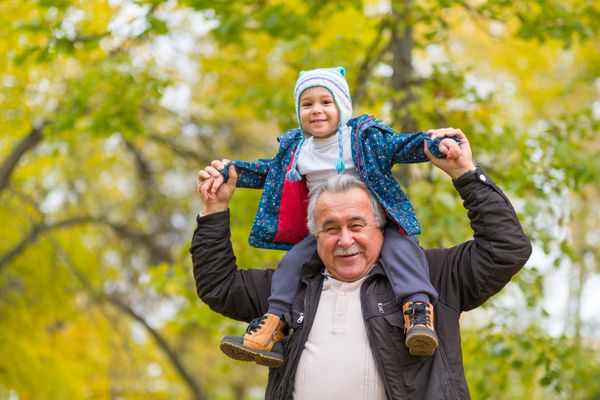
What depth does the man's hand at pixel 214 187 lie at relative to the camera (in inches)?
121

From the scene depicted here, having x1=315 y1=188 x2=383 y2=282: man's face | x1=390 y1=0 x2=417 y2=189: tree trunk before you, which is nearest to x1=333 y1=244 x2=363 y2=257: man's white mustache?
x1=315 y1=188 x2=383 y2=282: man's face

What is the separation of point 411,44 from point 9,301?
639 cm

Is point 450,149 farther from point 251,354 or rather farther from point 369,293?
point 251,354

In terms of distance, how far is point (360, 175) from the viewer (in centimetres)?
298

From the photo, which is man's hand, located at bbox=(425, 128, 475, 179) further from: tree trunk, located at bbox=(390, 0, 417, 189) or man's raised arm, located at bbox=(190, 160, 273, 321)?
tree trunk, located at bbox=(390, 0, 417, 189)

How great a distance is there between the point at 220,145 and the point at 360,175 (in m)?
7.42

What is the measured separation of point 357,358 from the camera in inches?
107

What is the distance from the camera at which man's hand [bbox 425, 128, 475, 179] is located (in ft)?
8.80

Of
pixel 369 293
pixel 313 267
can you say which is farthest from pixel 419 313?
pixel 313 267

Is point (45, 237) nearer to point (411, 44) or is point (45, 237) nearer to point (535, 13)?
point (411, 44)

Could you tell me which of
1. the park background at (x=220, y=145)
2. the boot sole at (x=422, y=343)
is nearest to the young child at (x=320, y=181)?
the boot sole at (x=422, y=343)

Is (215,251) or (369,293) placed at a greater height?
(215,251)

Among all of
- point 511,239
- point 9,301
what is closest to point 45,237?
point 9,301

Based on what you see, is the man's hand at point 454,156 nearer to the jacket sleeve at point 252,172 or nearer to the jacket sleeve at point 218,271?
the jacket sleeve at point 252,172
